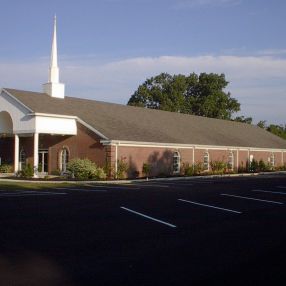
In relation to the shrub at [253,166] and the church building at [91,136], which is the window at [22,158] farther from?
the shrub at [253,166]

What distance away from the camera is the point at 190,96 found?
7456 centimetres

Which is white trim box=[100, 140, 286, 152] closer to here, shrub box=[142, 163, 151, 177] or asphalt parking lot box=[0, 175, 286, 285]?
shrub box=[142, 163, 151, 177]

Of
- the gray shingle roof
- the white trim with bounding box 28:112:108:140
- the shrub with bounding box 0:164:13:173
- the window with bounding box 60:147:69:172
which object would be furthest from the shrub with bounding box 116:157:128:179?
the shrub with bounding box 0:164:13:173

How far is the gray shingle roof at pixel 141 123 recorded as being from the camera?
33.1m

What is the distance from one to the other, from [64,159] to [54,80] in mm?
6462

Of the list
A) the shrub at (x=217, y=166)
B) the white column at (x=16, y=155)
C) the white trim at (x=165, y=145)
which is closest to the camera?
the white trim at (x=165, y=145)

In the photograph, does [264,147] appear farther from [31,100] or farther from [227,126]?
[31,100]

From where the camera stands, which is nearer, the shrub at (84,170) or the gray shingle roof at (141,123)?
the shrub at (84,170)

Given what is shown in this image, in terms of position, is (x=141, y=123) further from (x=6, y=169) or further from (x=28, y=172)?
(x=6, y=169)

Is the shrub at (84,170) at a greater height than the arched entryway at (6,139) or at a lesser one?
lesser

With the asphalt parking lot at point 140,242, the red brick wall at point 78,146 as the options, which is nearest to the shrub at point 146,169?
the red brick wall at point 78,146

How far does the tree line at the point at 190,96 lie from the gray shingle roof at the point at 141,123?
20.8m

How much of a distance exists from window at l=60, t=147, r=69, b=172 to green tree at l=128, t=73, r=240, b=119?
37.5 metres

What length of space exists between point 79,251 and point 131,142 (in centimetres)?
2371
